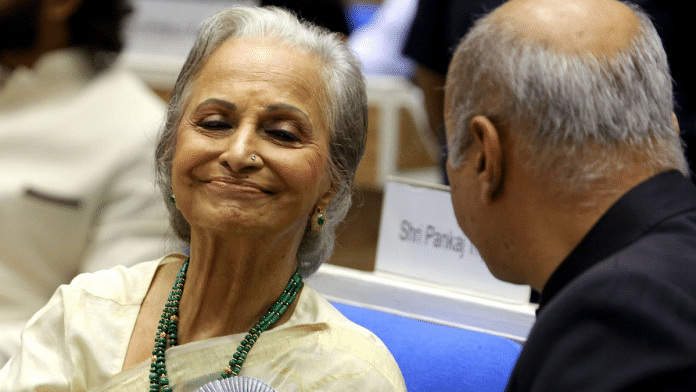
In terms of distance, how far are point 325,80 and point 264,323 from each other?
520 mm

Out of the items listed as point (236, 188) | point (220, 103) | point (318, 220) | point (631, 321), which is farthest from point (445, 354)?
point (631, 321)

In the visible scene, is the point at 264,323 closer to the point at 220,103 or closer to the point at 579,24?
the point at 220,103

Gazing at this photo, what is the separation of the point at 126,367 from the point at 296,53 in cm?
74

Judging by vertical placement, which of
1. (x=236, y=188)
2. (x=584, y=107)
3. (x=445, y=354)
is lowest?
(x=445, y=354)

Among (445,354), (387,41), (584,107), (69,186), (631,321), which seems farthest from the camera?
(387,41)

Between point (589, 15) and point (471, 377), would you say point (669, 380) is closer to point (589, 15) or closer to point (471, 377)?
point (589, 15)

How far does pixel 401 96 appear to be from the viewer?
496cm

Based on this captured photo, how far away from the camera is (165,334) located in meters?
1.66

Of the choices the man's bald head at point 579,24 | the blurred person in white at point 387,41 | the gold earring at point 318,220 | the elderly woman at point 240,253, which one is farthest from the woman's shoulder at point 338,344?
the blurred person in white at point 387,41

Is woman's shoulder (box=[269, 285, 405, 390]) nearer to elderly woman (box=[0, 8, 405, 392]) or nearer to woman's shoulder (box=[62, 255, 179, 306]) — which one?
elderly woman (box=[0, 8, 405, 392])

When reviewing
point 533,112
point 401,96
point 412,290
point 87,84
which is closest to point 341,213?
point 412,290

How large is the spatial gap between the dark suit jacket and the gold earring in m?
0.64

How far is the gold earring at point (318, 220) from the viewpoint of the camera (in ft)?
5.57

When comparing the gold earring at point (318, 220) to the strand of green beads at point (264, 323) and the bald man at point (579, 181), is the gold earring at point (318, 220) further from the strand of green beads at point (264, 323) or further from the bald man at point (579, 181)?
the bald man at point (579, 181)
